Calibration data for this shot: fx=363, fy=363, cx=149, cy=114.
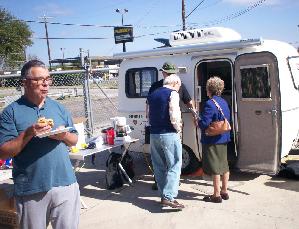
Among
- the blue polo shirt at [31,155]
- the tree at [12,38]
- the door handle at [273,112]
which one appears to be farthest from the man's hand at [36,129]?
the tree at [12,38]

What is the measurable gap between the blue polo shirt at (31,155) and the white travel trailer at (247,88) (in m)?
3.83


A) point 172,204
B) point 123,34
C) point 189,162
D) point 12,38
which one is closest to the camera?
point 172,204

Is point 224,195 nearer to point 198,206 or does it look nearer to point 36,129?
point 198,206

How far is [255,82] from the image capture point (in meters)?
5.89

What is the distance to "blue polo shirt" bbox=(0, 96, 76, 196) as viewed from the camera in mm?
2826

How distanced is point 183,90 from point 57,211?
151 inches

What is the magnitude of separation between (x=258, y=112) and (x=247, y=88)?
0.43 meters

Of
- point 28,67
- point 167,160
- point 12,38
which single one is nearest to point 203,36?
point 167,160

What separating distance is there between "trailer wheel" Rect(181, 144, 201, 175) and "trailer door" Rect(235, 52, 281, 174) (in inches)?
36.0

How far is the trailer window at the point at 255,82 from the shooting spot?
18.9 feet

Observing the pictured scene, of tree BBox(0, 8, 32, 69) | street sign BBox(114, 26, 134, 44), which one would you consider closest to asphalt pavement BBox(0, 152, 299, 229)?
street sign BBox(114, 26, 134, 44)

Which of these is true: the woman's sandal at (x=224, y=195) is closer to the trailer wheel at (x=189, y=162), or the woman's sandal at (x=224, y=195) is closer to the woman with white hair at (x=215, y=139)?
the woman with white hair at (x=215, y=139)

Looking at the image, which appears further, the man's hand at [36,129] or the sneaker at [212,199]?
the sneaker at [212,199]

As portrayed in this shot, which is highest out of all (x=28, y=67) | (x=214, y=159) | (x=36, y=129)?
(x=28, y=67)
